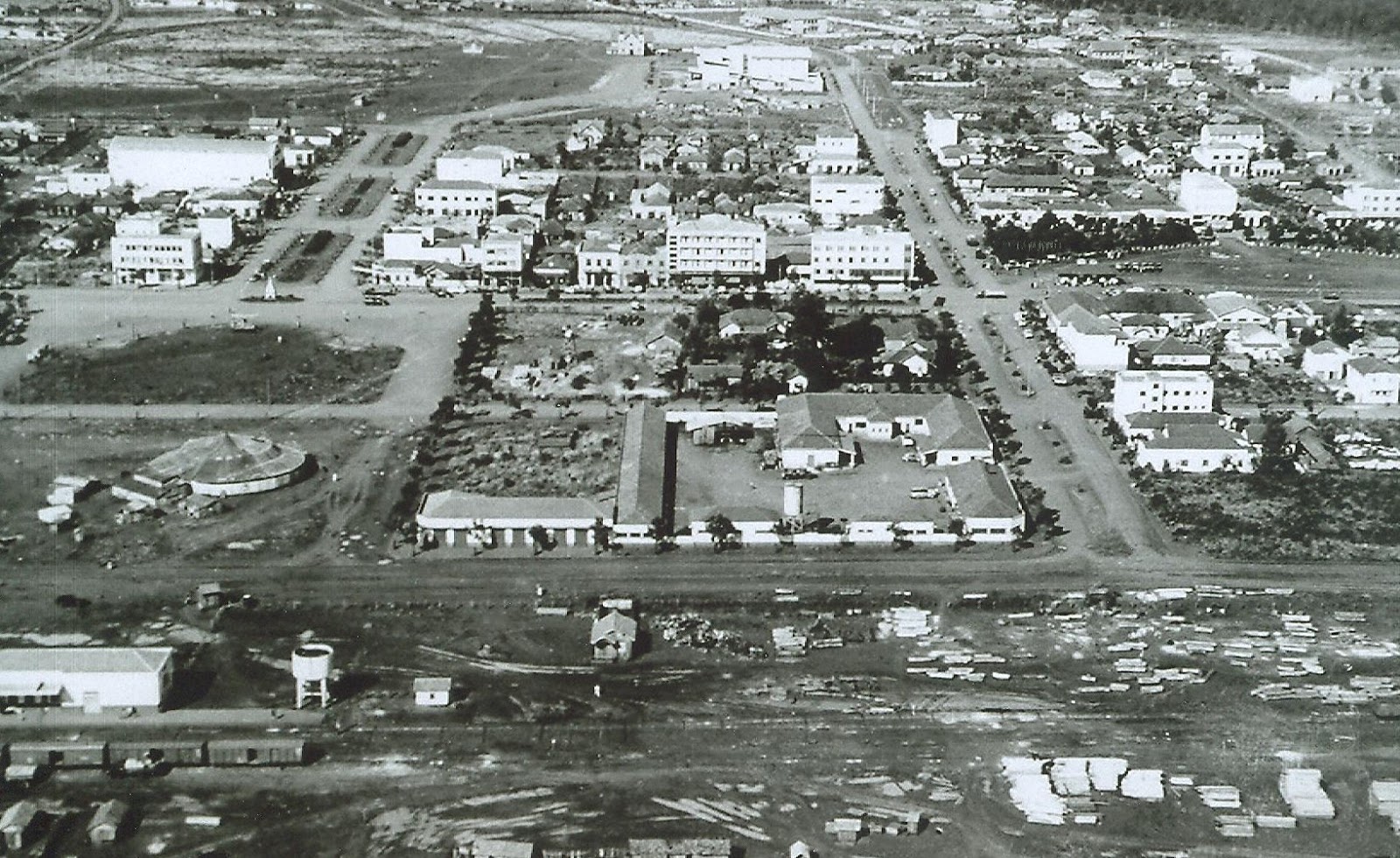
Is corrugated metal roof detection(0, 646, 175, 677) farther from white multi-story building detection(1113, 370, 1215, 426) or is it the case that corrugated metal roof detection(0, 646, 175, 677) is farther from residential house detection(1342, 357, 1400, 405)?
residential house detection(1342, 357, 1400, 405)

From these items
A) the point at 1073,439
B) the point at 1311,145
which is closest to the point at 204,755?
the point at 1073,439

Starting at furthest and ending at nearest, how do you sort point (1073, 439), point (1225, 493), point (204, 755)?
point (1073, 439) < point (1225, 493) < point (204, 755)

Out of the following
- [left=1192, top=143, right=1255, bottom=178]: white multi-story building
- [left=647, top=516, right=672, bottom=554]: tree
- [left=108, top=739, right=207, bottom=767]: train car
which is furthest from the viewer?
[left=1192, top=143, right=1255, bottom=178]: white multi-story building

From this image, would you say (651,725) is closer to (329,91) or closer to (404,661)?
(404,661)

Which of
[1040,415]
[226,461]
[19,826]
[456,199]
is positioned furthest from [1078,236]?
[19,826]

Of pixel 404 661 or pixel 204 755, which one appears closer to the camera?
pixel 204 755

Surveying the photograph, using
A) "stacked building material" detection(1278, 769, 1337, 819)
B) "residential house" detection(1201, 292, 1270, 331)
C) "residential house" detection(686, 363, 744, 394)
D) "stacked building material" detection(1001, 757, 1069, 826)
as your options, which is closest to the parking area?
"residential house" detection(686, 363, 744, 394)
